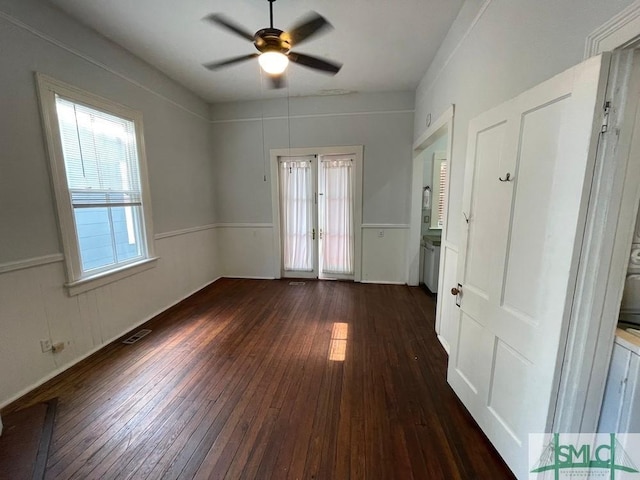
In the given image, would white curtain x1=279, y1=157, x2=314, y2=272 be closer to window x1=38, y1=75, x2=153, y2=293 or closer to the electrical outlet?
window x1=38, y1=75, x2=153, y2=293

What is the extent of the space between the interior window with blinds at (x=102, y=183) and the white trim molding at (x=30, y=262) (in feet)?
0.71

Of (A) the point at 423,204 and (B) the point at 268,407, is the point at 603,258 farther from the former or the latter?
(A) the point at 423,204

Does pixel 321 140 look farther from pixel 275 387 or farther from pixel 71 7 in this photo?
pixel 275 387

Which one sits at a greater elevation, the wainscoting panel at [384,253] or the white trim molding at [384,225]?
the white trim molding at [384,225]

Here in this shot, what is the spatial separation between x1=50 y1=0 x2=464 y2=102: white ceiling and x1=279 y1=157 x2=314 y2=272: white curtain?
134 cm

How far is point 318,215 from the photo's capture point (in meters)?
4.62

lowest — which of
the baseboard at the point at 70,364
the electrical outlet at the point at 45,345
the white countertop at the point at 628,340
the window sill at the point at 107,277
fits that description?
the baseboard at the point at 70,364

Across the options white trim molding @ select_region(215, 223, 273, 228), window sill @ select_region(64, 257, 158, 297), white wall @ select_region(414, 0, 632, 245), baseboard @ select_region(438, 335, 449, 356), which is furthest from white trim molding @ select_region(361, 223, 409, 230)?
window sill @ select_region(64, 257, 158, 297)

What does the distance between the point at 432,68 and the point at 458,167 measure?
1.66 m

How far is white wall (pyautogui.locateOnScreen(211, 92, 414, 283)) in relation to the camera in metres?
→ 4.22

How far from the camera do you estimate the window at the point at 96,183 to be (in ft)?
7.28

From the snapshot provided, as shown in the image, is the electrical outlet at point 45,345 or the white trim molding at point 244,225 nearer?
the electrical outlet at point 45,345

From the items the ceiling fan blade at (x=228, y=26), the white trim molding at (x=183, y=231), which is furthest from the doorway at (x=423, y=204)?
the white trim molding at (x=183, y=231)

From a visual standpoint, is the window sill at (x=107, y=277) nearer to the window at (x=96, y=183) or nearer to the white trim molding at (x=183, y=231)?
the window at (x=96, y=183)
